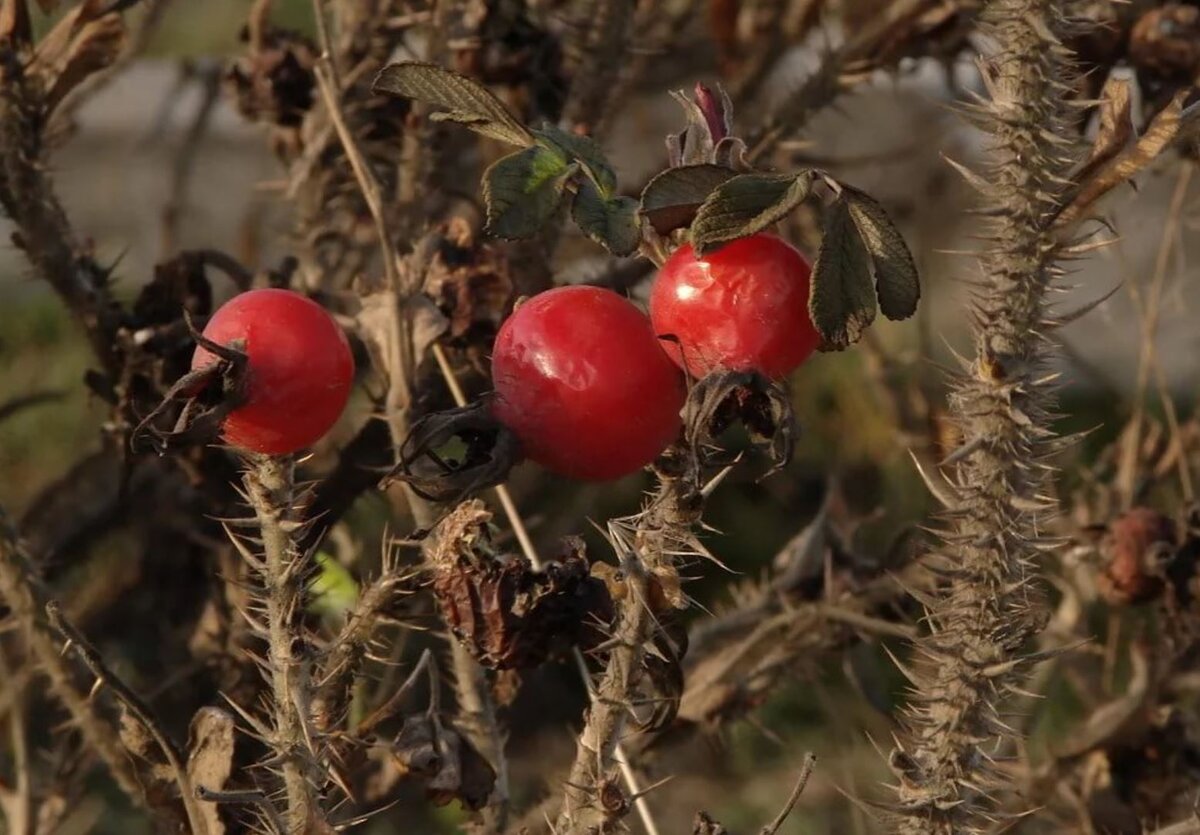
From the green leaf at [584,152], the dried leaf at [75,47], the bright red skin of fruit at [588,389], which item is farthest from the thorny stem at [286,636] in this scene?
the dried leaf at [75,47]

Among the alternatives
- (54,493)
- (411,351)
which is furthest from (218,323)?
(54,493)

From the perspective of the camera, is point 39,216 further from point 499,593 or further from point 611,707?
point 611,707

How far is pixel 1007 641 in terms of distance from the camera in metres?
1.11

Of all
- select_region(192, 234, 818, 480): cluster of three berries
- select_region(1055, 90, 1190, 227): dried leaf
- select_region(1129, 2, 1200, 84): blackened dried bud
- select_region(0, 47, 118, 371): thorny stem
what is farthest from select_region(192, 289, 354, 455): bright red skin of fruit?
select_region(1129, 2, 1200, 84): blackened dried bud

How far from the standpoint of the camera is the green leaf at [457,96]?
3.41 ft

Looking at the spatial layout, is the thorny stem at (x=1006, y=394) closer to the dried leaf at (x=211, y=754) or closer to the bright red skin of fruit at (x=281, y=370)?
the bright red skin of fruit at (x=281, y=370)

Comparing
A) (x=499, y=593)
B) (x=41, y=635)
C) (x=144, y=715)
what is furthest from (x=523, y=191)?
(x=41, y=635)

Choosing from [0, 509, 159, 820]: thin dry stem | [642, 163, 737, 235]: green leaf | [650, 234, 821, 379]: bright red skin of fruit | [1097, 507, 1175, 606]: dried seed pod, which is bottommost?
[1097, 507, 1175, 606]: dried seed pod

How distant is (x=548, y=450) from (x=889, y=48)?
3.98 ft

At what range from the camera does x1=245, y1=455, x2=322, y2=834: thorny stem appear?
106 centimetres

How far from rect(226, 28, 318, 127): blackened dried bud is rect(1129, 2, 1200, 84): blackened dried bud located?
947 mm

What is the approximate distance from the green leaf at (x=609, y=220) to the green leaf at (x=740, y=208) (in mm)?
57

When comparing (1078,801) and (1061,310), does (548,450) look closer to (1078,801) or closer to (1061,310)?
(1078,801)

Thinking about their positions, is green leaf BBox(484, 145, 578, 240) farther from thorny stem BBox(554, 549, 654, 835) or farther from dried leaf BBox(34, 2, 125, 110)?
dried leaf BBox(34, 2, 125, 110)
